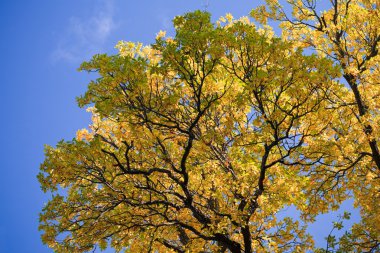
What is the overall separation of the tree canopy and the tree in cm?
5

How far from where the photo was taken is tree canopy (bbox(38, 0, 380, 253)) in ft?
Result: 25.3

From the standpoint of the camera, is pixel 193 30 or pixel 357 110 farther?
pixel 357 110

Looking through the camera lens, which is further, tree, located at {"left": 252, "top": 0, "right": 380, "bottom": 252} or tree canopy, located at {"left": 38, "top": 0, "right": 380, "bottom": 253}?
tree, located at {"left": 252, "top": 0, "right": 380, "bottom": 252}

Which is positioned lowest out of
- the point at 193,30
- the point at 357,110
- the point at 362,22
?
the point at 193,30

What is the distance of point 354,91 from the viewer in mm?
11281

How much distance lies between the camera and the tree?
1063 cm

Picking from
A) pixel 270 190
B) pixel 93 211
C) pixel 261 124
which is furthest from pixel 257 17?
pixel 93 211

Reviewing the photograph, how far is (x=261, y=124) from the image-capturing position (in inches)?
342

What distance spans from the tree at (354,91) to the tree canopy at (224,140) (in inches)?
2.0

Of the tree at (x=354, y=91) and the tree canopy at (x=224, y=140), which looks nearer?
the tree canopy at (x=224, y=140)

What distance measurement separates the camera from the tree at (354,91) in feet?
34.9

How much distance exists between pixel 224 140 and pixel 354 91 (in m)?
4.85

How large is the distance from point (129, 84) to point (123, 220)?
385 cm

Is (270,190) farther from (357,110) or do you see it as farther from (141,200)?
(357,110)
